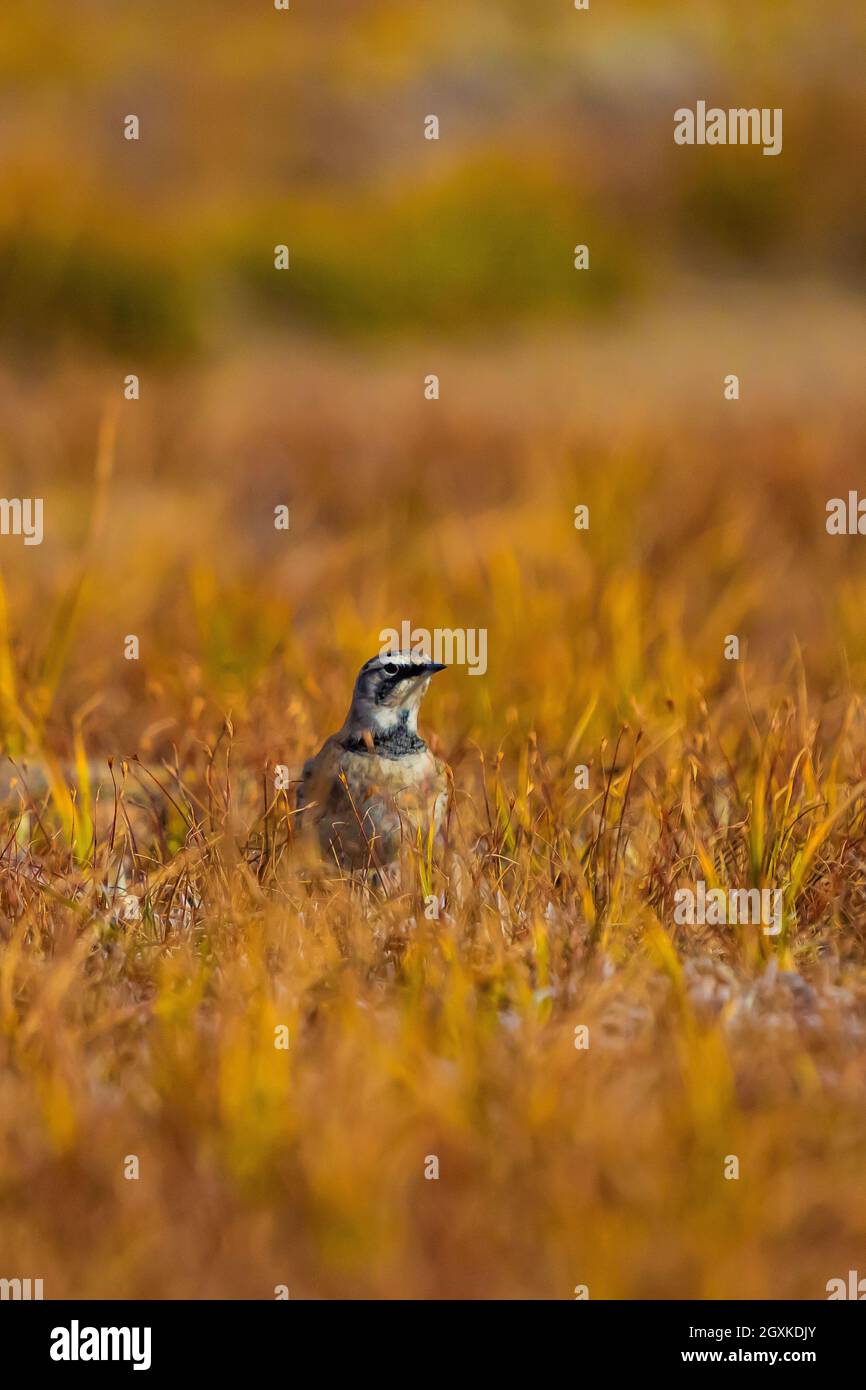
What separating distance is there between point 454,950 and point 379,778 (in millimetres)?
600

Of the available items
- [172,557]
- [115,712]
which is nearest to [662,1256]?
[115,712]

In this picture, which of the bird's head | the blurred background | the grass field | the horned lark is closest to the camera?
the grass field

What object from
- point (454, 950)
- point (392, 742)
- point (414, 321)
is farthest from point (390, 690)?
point (414, 321)

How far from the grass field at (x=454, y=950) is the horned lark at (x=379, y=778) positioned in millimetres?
79

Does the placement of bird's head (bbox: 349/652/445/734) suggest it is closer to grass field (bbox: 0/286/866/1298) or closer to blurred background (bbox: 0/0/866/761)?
grass field (bbox: 0/286/866/1298)

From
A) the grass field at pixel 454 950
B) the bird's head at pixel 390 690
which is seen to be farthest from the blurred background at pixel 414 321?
the bird's head at pixel 390 690

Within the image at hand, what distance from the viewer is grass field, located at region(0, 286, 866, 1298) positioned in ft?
7.02

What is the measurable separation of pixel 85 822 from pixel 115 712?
118 cm

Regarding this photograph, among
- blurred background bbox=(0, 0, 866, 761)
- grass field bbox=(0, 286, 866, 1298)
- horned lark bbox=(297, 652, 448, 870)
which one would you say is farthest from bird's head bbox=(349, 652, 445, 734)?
blurred background bbox=(0, 0, 866, 761)

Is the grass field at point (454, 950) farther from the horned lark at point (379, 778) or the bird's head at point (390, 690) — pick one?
the bird's head at point (390, 690)

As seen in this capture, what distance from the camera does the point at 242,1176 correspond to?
2193 millimetres

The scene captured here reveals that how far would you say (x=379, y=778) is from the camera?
3.26 meters

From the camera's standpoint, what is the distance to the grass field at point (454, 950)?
2139mm

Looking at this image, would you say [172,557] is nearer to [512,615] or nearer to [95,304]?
[512,615]
